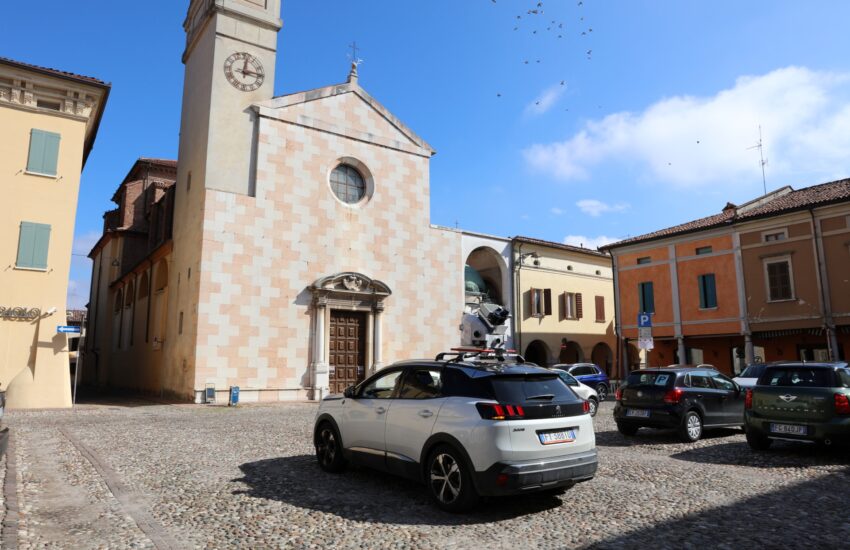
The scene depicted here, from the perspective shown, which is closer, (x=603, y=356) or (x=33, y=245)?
(x=33, y=245)

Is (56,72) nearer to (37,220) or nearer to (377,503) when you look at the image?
(37,220)

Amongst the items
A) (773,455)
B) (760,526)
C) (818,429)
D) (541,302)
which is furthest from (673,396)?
(541,302)

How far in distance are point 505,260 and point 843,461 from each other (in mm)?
23626

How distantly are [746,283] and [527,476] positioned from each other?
24903mm

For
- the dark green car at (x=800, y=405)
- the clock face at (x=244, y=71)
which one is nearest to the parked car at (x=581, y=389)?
the dark green car at (x=800, y=405)

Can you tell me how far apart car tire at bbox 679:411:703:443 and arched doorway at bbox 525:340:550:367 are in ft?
71.8

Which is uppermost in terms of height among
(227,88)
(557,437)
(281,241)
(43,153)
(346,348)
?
(227,88)

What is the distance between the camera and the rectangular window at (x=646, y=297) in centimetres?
2947

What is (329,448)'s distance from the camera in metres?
7.70

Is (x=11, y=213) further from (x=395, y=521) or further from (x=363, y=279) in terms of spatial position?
(x=395, y=521)

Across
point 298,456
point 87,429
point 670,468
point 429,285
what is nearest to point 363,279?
point 429,285

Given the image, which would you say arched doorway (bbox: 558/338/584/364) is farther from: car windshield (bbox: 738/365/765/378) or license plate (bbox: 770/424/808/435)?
license plate (bbox: 770/424/808/435)

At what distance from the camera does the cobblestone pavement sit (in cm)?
491

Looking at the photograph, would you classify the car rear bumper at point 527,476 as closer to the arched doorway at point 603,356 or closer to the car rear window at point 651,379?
the car rear window at point 651,379
